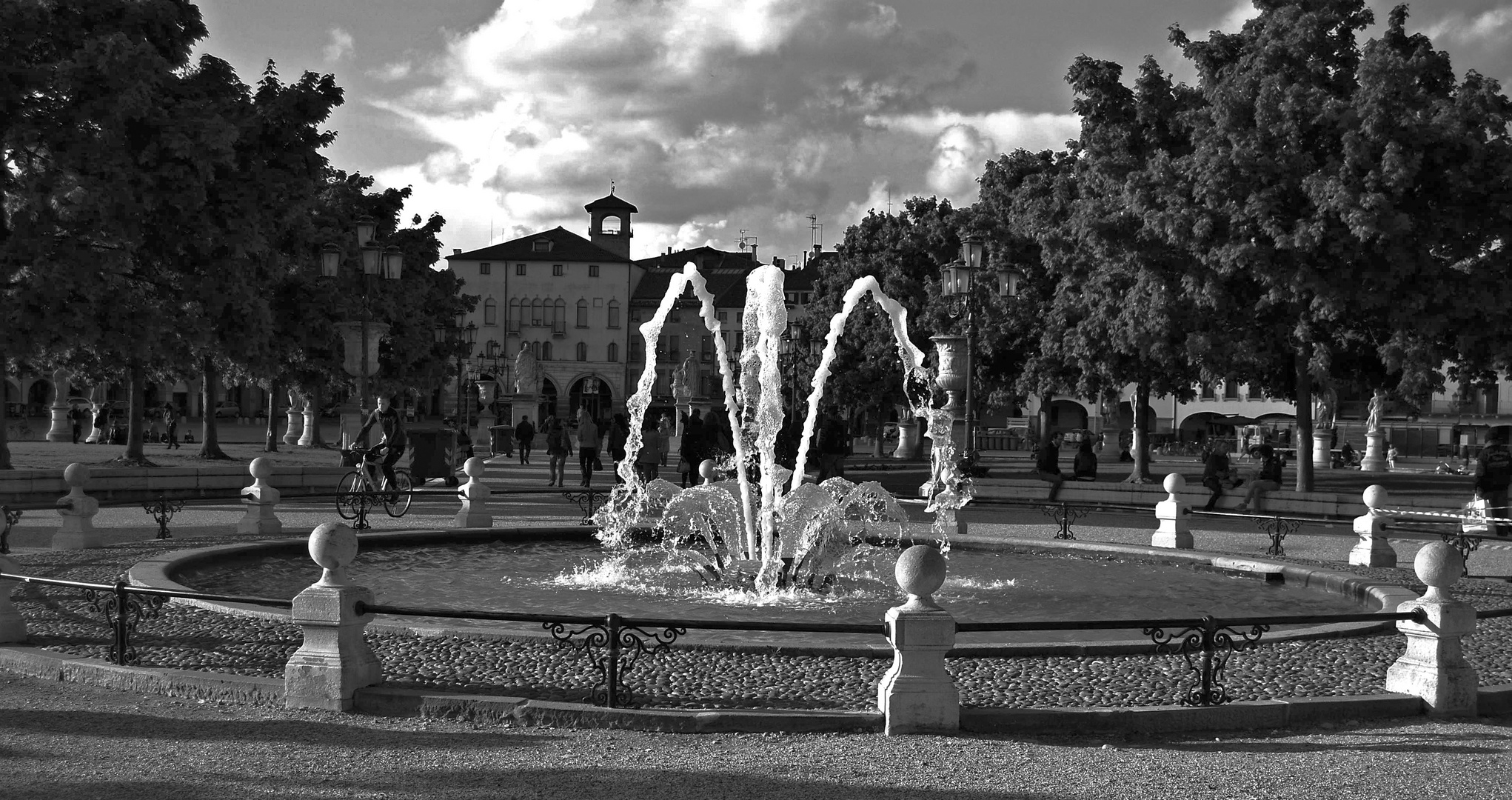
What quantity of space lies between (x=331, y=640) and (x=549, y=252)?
102 metres

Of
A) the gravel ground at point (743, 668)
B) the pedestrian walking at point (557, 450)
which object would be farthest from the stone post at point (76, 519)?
the pedestrian walking at point (557, 450)

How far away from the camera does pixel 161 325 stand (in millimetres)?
23891

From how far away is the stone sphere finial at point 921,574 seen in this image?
24.5 ft

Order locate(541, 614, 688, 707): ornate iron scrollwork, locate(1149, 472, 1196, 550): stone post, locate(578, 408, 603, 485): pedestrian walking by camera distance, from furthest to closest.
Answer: locate(578, 408, 603, 485): pedestrian walking
locate(1149, 472, 1196, 550): stone post
locate(541, 614, 688, 707): ornate iron scrollwork

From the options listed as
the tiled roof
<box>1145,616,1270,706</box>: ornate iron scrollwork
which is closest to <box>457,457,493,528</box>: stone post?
<box>1145,616,1270,706</box>: ornate iron scrollwork

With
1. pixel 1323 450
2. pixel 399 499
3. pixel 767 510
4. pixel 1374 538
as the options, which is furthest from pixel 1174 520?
pixel 1323 450

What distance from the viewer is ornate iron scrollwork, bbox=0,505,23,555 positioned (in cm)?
1206

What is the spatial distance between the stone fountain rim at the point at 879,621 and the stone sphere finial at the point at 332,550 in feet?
5.56

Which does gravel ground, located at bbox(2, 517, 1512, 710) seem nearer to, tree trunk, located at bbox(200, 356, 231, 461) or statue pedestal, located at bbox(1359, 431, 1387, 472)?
tree trunk, located at bbox(200, 356, 231, 461)

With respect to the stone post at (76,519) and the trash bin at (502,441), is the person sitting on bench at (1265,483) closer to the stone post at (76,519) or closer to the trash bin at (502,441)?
the stone post at (76,519)

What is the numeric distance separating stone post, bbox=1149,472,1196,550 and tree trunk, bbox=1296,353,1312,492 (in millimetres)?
11250

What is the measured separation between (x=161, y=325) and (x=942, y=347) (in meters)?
15.0

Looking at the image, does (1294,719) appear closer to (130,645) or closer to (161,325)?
(130,645)

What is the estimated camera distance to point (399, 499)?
2158cm
